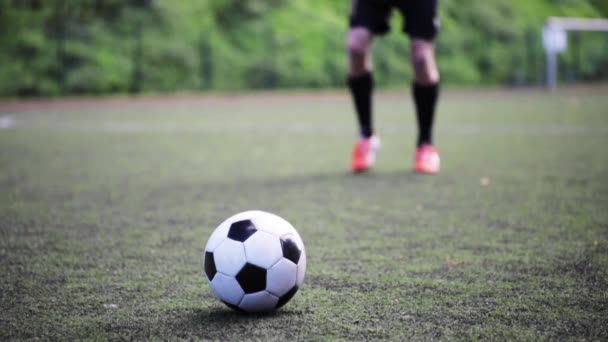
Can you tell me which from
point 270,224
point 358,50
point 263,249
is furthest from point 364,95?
point 263,249

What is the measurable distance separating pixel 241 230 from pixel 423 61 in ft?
10.4

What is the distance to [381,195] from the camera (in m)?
4.48

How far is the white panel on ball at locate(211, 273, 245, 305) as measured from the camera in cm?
224

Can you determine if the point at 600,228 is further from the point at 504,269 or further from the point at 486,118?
the point at 486,118

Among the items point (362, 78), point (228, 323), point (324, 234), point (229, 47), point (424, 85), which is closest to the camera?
point (228, 323)

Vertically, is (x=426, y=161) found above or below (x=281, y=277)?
below

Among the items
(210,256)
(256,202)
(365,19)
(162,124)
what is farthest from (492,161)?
(162,124)

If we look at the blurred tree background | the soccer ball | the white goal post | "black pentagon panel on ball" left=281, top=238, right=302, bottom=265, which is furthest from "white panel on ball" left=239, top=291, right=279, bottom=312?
the white goal post

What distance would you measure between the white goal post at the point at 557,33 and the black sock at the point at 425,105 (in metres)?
14.6

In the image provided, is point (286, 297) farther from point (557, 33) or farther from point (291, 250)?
point (557, 33)

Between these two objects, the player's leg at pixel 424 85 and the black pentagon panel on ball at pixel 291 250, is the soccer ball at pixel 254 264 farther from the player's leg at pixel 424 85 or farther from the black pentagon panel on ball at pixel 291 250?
the player's leg at pixel 424 85

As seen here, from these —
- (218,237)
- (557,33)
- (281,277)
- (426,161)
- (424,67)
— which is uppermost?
(424,67)

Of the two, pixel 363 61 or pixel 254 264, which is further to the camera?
pixel 363 61

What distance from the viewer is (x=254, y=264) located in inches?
88.7
